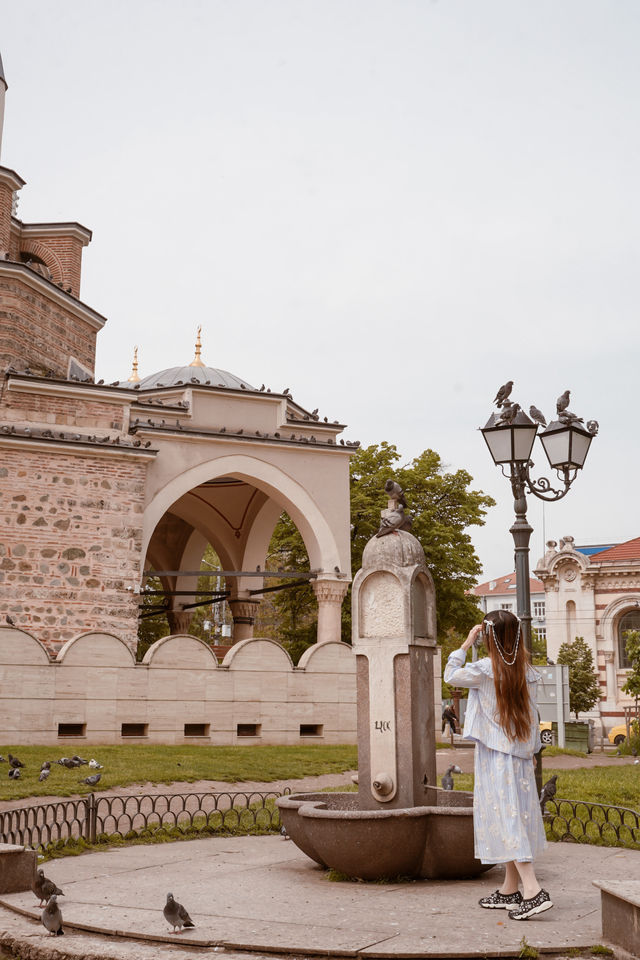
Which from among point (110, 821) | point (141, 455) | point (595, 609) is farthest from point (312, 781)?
point (595, 609)

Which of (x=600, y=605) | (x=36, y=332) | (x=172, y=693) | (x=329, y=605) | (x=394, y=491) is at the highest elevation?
(x=36, y=332)

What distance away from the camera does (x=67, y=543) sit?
18031 mm

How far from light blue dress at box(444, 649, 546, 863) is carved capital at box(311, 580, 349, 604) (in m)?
15.2

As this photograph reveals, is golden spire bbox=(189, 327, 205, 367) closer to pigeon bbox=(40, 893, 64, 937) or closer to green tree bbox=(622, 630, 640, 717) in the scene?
green tree bbox=(622, 630, 640, 717)

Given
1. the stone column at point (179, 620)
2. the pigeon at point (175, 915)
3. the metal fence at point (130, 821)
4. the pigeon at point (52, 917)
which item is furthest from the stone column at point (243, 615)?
the pigeon at point (175, 915)

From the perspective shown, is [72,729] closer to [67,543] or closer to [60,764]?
[60,764]

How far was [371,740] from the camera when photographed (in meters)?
7.02

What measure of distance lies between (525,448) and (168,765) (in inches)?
268

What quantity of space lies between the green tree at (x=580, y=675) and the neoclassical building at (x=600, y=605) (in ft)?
1.92

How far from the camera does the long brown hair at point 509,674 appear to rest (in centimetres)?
568

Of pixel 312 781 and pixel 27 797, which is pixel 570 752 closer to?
pixel 312 781

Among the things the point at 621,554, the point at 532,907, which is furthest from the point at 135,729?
the point at 621,554

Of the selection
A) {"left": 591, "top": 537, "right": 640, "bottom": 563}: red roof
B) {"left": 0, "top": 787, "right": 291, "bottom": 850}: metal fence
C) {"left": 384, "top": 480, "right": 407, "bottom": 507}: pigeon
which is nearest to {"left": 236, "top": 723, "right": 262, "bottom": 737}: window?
{"left": 0, "top": 787, "right": 291, "bottom": 850}: metal fence

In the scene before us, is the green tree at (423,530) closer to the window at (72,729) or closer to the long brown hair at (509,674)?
the window at (72,729)
